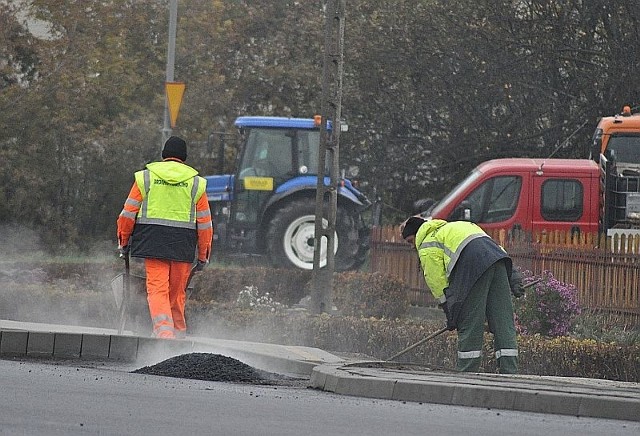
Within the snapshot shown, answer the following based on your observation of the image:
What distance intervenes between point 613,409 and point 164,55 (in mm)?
25831

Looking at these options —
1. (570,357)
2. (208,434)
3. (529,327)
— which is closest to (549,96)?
(529,327)

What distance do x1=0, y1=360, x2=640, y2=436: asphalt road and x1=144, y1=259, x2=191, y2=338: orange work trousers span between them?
201cm

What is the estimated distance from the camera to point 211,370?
11453 mm

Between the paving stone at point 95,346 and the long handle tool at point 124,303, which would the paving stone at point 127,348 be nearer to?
the paving stone at point 95,346

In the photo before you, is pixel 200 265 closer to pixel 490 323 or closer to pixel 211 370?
pixel 211 370

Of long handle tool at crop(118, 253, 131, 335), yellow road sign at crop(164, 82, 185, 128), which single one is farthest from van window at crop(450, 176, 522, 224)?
long handle tool at crop(118, 253, 131, 335)

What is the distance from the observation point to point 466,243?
12.7 meters

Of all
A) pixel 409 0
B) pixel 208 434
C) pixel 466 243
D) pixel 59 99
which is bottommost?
pixel 208 434

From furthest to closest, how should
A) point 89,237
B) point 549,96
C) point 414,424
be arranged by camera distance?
point 89,237 < point 549,96 < point 414,424

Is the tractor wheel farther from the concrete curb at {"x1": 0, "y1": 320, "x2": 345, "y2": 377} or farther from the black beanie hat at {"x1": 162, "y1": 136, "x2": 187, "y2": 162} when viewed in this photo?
the concrete curb at {"x1": 0, "y1": 320, "x2": 345, "y2": 377}

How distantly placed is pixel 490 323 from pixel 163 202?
104 inches

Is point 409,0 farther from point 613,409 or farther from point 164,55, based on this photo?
point 613,409

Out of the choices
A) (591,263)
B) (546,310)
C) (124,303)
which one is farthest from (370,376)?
(591,263)

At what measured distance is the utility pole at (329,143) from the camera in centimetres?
1750
